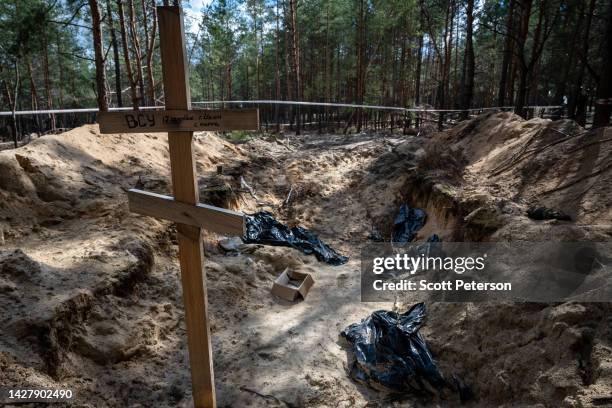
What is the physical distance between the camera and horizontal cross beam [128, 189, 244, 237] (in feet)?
7.13

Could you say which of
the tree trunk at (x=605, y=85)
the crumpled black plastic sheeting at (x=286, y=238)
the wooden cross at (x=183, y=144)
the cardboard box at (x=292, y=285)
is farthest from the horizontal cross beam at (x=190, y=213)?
the tree trunk at (x=605, y=85)

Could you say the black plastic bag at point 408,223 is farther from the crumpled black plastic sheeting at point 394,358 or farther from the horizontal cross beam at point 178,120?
the horizontal cross beam at point 178,120

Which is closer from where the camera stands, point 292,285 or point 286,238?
point 292,285

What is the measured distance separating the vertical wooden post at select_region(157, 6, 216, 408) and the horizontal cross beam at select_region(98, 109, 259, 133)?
66 mm

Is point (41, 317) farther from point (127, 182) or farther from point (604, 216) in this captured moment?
point (604, 216)

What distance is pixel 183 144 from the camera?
2.29 meters

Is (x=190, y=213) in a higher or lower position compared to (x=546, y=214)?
higher

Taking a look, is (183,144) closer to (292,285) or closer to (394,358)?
(394,358)

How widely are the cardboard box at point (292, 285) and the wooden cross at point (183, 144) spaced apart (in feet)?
9.49

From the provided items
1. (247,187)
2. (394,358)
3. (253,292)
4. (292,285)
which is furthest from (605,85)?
(247,187)

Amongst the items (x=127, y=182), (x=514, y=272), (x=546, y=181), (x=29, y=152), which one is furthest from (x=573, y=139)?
(x=29, y=152)

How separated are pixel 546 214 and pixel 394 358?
2771 mm

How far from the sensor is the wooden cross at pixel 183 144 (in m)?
2.16

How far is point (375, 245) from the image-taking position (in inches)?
305
